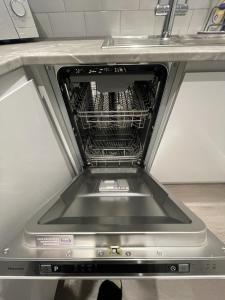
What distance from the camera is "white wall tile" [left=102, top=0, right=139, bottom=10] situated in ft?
4.50

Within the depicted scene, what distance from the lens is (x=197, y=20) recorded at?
4.83 feet

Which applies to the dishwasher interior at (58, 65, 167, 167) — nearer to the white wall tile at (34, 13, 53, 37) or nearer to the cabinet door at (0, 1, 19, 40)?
the cabinet door at (0, 1, 19, 40)

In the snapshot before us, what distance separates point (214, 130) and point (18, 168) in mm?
876

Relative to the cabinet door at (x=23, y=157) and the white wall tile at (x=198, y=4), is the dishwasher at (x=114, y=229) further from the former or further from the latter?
the white wall tile at (x=198, y=4)

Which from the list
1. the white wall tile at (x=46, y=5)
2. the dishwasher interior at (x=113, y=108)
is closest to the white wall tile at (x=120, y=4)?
the white wall tile at (x=46, y=5)

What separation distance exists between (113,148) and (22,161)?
2.11ft

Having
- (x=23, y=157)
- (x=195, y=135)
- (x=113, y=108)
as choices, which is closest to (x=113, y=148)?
(x=113, y=108)

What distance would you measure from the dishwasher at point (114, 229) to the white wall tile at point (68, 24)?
28.1 inches

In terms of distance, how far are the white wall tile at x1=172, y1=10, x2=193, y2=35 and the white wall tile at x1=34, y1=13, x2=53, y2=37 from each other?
37.3 inches

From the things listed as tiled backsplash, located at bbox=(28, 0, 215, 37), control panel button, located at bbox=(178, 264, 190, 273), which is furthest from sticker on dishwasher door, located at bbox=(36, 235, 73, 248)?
tiled backsplash, located at bbox=(28, 0, 215, 37)

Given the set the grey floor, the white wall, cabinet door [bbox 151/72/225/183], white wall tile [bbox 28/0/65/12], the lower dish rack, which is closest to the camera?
the white wall

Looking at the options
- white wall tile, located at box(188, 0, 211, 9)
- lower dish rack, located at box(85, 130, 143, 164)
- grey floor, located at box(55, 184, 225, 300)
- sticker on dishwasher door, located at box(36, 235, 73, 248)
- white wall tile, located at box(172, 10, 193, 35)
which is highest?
white wall tile, located at box(188, 0, 211, 9)

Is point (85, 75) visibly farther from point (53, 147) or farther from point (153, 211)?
point (153, 211)

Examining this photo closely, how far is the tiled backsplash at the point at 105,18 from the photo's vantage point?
138 centimetres
